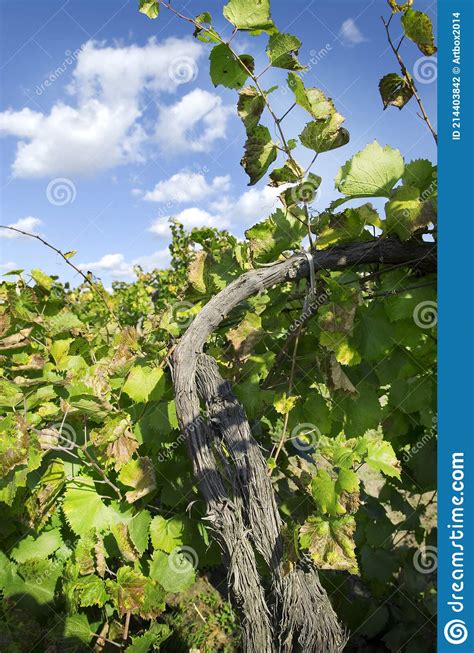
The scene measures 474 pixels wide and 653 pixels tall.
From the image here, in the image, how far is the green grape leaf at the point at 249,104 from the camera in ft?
5.58

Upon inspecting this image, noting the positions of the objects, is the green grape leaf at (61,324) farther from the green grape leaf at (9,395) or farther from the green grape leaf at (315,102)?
the green grape leaf at (315,102)

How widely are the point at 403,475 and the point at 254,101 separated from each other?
2229mm

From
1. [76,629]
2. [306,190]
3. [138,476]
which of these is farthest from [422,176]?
[76,629]

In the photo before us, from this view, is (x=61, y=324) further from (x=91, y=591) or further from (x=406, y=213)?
(x=406, y=213)

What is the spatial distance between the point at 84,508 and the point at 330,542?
133 cm

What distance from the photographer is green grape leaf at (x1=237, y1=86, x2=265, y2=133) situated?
1.70 m

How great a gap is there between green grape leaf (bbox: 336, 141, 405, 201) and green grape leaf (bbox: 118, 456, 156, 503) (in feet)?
4.46

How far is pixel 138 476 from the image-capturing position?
2.16 meters

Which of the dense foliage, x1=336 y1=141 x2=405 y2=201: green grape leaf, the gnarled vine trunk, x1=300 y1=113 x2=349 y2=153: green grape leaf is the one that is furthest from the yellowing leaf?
x1=300 y1=113 x2=349 y2=153: green grape leaf

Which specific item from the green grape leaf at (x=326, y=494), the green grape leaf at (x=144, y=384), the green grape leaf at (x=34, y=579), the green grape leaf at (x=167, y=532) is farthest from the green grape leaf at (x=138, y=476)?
the green grape leaf at (x=34, y=579)

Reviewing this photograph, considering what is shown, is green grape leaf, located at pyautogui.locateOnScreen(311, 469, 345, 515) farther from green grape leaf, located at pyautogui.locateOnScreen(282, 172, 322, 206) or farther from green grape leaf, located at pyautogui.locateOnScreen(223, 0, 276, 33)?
green grape leaf, located at pyautogui.locateOnScreen(223, 0, 276, 33)
